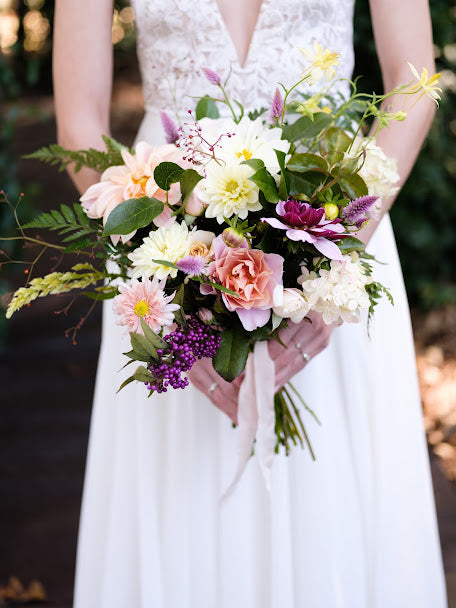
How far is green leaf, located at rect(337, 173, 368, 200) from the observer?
1099 millimetres

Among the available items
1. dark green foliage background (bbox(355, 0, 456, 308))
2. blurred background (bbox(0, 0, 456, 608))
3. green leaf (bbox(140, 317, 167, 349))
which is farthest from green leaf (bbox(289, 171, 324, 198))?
dark green foliage background (bbox(355, 0, 456, 308))

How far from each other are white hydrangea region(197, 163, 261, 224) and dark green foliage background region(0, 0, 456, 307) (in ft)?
8.28

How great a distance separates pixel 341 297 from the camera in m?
1.04

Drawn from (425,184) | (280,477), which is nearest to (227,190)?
(280,477)

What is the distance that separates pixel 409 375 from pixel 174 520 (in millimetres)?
655

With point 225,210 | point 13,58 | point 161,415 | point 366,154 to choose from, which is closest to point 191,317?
point 225,210

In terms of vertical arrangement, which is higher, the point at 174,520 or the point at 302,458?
the point at 302,458

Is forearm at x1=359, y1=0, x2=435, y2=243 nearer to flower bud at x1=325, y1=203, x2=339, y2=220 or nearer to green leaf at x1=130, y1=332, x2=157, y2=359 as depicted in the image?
flower bud at x1=325, y1=203, x2=339, y2=220

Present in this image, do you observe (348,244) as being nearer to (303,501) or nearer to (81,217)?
(81,217)

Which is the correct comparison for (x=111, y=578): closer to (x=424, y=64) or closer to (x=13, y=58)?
(x=424, y=64)

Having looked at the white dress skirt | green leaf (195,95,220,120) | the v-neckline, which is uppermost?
the v-neckline

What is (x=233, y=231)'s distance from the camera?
41.2 inches

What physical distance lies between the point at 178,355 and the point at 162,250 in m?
0.17

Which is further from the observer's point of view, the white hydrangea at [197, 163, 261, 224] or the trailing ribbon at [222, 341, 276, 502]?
the trailing ribbon at [222, 341, 276, 502]
